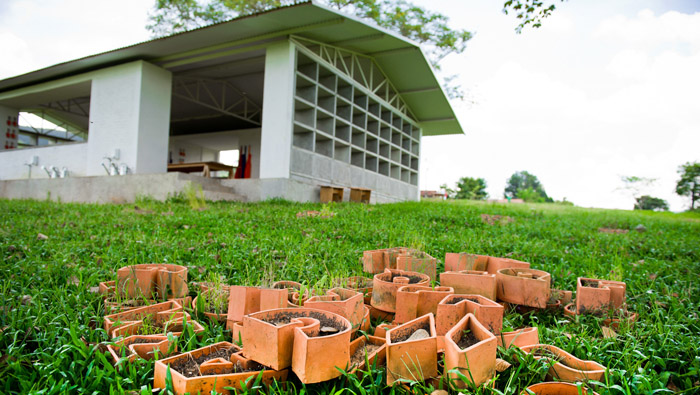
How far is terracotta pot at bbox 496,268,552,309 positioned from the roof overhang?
6.99m

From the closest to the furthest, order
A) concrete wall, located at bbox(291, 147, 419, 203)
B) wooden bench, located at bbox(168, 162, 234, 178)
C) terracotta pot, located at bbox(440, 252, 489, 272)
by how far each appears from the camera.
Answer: terracotta pot, located at bbox(440, 252, 489, 272) → concrete wall, located at bbox(291, 147, 419, 203) → wooden bench, located at bbox(168, 162, 234, 178)

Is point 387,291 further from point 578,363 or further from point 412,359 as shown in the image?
point 578,363

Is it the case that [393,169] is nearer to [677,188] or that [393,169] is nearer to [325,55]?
[325,55]

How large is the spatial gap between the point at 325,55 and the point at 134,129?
192 inches

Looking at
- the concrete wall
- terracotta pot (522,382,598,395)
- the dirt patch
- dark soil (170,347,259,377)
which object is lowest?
dark soil (170,347,259,377)

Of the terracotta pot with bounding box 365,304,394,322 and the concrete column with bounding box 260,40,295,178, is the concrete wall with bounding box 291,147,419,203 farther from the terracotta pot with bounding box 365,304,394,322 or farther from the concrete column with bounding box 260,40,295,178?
the terracotta pot with bounding box 365,304,394,322

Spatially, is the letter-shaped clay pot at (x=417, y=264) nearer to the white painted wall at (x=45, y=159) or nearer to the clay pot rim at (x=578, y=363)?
the clay pot rim at (x=578, y=363)

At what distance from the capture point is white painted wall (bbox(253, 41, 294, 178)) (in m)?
8.49

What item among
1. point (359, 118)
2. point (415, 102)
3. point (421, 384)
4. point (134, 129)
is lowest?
point (421, 384)

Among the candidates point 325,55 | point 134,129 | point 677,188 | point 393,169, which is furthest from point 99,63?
point 677,188

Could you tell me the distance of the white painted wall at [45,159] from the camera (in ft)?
34.7

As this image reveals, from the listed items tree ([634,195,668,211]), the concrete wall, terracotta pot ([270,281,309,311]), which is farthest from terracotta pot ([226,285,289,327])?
tree ([634,195,668,211])

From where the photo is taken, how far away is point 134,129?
923cm

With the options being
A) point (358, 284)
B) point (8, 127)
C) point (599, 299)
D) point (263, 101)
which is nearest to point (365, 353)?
point (358, 284)
